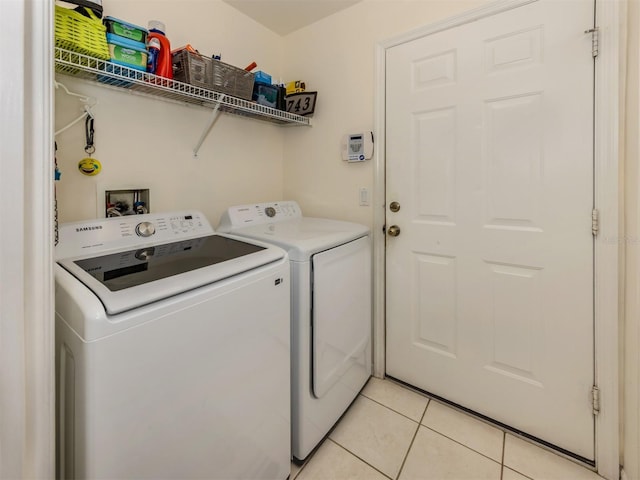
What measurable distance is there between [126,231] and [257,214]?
27.1 inches

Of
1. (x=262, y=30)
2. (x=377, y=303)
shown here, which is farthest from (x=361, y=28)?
(x=377, y=303)

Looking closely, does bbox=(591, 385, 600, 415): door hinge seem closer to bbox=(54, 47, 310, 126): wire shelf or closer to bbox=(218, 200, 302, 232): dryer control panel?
bbox=(218, 200, 302, 232): dryer control panel

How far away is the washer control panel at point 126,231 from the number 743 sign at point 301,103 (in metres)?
1.03

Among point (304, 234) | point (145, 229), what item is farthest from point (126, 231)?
point (304, 234)

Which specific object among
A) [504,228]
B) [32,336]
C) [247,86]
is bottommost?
[32,336]

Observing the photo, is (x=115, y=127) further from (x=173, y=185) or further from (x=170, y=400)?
(x=170, y=400)

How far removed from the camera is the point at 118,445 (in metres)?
0.75

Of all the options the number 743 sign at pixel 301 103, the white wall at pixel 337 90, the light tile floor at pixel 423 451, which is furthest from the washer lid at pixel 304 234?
the light tile floor at pixel 423 451

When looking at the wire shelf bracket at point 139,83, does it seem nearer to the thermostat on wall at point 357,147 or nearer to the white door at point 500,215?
the thermostat on wall at point 357,147

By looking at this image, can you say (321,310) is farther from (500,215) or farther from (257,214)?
(500,215)

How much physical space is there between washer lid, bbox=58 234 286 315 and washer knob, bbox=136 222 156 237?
0.24 ft

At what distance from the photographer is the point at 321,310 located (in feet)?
4.58

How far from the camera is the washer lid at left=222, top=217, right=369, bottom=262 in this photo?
51.4 inches

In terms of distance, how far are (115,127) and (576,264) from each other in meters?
2.19
